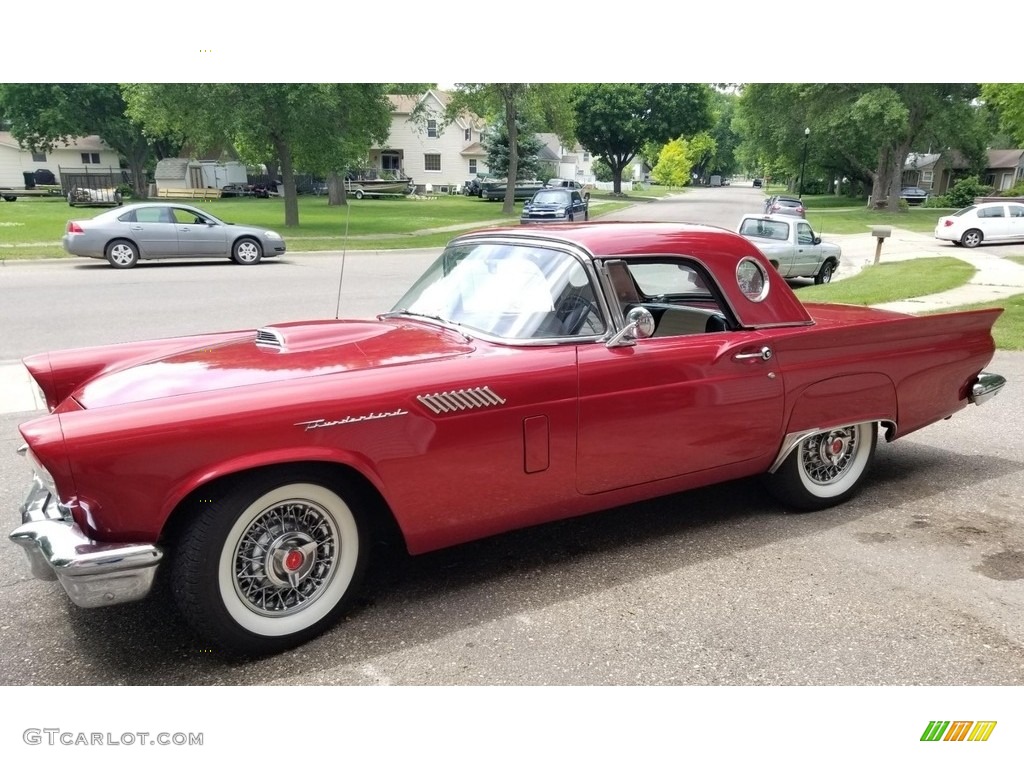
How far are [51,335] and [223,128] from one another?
16.9 metres

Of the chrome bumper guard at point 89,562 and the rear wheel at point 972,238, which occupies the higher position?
the rear wheel at point 972,238

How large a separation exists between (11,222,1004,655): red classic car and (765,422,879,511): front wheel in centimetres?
1

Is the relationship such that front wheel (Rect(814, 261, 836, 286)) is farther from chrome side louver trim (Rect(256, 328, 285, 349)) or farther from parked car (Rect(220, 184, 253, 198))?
parked car (Rect(220, 184, 253, 198))

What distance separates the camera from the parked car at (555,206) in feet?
84.6

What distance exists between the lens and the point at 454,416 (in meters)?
2.88

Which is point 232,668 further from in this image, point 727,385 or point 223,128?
point 223,128

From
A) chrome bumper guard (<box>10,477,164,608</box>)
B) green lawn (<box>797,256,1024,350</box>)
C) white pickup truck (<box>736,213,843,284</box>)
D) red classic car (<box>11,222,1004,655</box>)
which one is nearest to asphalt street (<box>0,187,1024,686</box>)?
red classic car (<box>11,222,1004,655</box>)

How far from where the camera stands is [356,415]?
2.68 metres

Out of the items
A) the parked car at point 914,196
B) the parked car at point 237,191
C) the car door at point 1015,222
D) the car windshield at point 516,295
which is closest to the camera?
the car windshield at point 516,295

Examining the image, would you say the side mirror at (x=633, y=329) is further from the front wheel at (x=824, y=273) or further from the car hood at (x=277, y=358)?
the front wheel at (x=824, y=273)

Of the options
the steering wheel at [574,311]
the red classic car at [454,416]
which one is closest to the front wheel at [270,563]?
the red classic car at [454,416]

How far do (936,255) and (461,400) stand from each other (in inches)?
843

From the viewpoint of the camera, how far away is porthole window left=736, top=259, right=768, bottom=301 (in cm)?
394

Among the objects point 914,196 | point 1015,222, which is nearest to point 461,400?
point 1015,222
